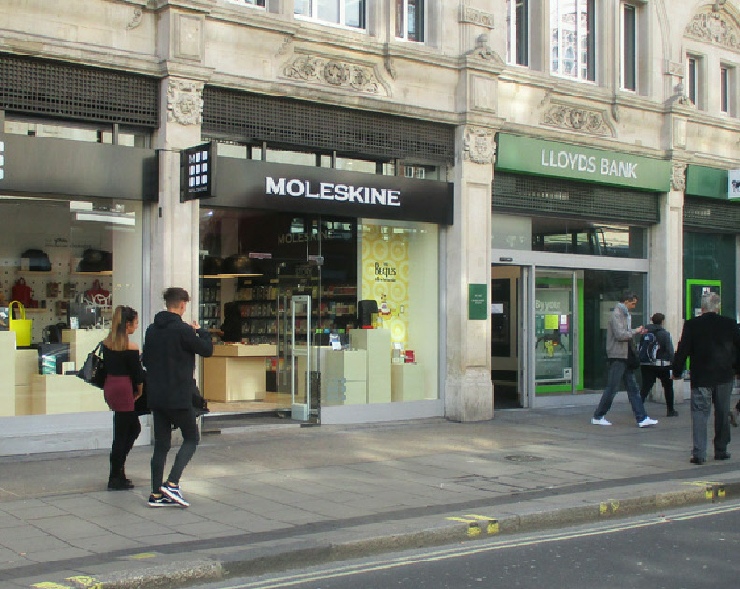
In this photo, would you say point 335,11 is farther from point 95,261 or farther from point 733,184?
point 733,184

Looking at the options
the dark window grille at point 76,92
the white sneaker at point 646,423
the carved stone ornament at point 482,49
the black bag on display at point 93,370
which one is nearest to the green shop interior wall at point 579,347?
the white sneaker at point 646,423

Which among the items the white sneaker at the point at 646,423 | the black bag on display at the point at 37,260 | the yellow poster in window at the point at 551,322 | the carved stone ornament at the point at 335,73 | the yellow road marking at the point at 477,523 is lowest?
the yellow road marking at the point at 477,523

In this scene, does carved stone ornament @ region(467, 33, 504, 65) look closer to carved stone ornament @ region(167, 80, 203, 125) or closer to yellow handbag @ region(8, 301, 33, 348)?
carved stone ornament @ region(167, 80, 203, 125)

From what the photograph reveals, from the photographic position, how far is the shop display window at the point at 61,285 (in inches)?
450

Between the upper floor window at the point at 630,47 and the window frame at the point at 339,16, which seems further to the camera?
the upper floor window at the point at 630,47

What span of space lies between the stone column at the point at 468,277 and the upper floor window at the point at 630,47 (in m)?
4.68

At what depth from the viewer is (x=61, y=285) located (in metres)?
12.0

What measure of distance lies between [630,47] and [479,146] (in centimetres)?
531

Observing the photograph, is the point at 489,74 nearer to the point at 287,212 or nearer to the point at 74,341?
the point at 287,212

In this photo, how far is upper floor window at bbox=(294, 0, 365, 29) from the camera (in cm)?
1397

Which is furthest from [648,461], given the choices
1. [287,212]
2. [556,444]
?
[287,212]

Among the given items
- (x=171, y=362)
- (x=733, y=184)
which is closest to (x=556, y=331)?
(x=733, y=184)

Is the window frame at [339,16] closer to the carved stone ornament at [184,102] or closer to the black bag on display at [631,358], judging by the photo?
the carved stone ornament at [184,102]

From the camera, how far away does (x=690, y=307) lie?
64.7 ft
